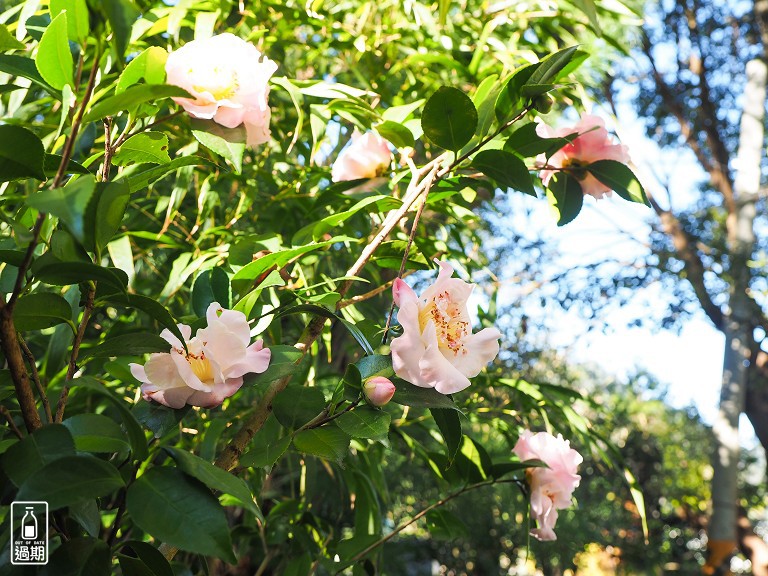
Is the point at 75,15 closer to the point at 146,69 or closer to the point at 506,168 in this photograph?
the point at 146,69

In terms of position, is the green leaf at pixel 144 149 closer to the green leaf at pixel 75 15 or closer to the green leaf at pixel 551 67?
the green leaf at pixel 75 15

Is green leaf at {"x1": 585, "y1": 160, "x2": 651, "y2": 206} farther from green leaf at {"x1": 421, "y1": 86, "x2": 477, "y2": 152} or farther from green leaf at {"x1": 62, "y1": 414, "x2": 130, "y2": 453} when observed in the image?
green leaf at {"x1": 62, "y1": 414, "x2": 130, "y2": 453}

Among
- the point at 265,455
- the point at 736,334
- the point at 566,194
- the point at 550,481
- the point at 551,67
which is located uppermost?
the point at 551,67

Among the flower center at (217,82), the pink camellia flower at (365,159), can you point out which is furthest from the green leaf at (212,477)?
the pink camellia flower at (365,159)

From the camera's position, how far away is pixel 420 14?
0.79 metres

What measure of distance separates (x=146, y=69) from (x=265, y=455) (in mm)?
222

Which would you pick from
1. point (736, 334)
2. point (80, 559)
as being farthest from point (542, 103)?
point (736, 334)

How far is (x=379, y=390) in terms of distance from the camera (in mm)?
367

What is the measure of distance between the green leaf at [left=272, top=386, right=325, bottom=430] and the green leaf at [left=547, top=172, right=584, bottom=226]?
230 millimetres

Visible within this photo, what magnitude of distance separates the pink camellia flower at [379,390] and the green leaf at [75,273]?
0.13 meters

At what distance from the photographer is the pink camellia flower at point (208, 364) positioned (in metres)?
0.38

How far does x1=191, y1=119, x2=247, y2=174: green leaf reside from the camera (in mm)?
402

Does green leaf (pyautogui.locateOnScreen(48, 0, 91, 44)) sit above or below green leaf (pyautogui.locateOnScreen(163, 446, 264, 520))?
above

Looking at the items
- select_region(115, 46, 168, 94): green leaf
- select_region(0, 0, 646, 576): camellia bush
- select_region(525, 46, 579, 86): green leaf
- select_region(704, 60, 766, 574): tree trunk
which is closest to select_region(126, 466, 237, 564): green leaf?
select_region(0, 0, 646, 576): camellia bush
